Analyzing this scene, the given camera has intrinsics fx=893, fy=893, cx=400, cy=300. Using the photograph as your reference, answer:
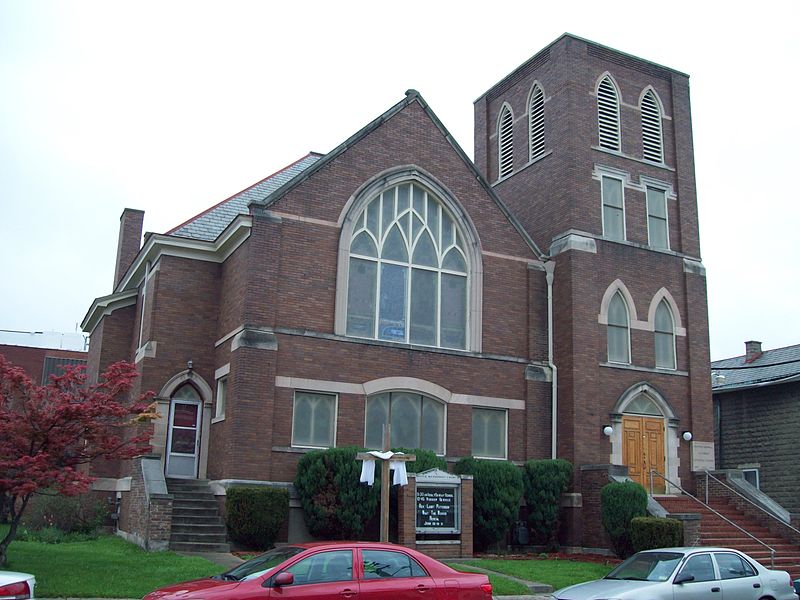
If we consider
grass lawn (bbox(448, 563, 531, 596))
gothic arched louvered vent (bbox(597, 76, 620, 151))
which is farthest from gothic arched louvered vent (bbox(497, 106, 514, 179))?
grass lawn (bbox(448, 563, 531, 596))

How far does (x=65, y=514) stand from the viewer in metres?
22.3

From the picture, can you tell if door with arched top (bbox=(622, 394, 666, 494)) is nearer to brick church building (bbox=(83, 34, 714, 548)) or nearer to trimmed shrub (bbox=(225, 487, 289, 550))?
brick church building (bbox=(83, 34, 714, 548))

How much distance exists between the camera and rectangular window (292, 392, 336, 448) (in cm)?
2181

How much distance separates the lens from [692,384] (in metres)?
27.2

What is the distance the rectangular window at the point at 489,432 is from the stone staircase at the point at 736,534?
4.72 meters

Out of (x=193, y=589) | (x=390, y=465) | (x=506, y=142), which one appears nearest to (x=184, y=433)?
(x=390, y=465)

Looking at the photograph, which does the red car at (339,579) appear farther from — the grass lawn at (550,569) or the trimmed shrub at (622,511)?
the trimmed shrub at (622,511)

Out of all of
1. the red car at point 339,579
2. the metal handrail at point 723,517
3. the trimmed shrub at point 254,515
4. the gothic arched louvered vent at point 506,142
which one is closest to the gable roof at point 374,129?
the gothic arched louvered vent at point 506,142

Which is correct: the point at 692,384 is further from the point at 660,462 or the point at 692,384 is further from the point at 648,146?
the point at 648,146

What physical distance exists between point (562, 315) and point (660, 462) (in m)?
5.23

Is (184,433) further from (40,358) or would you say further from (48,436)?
(40,358)

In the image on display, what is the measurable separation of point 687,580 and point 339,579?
554 centimetres

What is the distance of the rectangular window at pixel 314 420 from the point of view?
21.8m

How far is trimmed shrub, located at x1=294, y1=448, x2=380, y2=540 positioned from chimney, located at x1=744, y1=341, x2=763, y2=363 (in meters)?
21.6
